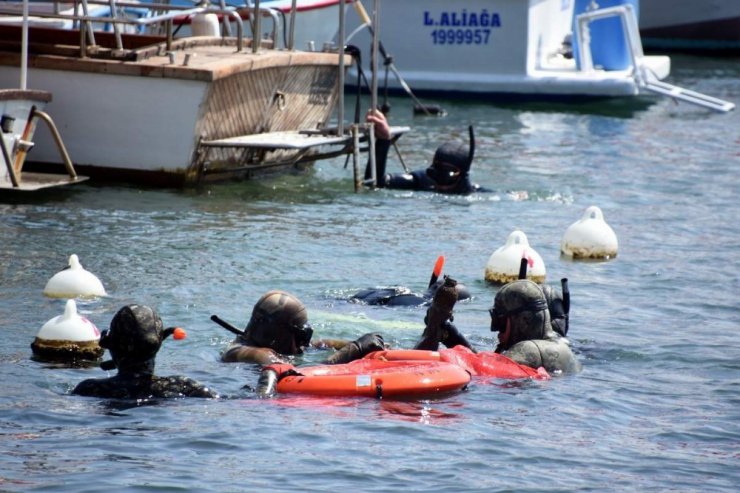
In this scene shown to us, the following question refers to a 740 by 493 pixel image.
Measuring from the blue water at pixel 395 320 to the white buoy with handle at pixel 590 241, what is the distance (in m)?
0.15

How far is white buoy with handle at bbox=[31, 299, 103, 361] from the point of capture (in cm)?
847

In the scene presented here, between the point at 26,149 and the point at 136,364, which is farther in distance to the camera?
the point at 26,149

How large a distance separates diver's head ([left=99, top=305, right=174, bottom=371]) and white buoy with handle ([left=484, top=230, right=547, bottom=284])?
4.10 meters

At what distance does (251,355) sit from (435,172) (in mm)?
6772

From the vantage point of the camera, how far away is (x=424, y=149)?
18.5 m

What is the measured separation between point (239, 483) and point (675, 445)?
2.38 metres

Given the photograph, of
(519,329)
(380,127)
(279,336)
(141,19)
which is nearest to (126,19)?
(141,19)

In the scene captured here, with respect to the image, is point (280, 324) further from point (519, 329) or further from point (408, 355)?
point (519, 329)

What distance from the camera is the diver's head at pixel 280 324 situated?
8414 mm

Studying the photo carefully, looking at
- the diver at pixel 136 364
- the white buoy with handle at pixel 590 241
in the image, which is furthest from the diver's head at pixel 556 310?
the white buoy with handle at pixel 590 241

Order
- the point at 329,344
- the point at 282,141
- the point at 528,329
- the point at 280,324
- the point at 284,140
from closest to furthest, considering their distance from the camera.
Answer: the point at 280,324 < the point at 528,329 < the point at 329,344 < the point at 282,141 < the point at 284,140

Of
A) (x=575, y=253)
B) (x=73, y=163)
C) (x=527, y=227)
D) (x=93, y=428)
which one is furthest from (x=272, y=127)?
(x=93, y=428)

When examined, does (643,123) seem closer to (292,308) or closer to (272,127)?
(272,127)

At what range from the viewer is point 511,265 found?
11039mm
